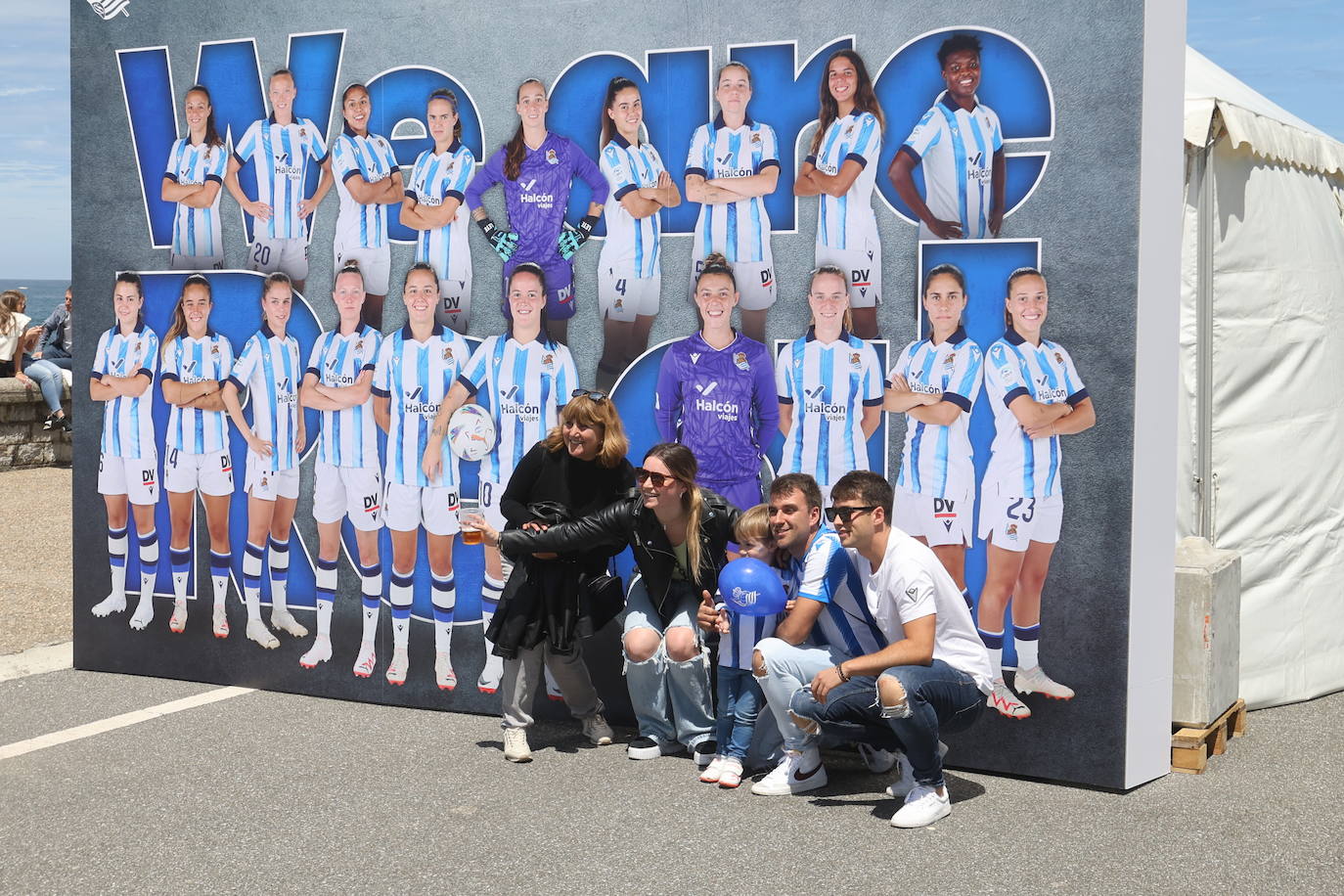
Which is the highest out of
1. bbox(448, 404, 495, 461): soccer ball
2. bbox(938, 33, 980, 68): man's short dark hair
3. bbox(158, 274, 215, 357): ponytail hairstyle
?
bbox(938, 33, 980, 68): man's short dark hair

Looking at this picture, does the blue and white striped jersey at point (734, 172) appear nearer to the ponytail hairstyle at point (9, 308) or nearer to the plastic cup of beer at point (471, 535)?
the plastic cup of beer at point (471, 535)

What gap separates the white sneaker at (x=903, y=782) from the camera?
17.6ft

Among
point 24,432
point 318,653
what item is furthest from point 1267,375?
point 24,432

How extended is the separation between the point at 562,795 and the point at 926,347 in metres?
2.28

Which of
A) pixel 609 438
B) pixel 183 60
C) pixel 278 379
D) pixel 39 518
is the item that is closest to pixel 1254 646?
pixel 609 438

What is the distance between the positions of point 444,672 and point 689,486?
1771 millimetres

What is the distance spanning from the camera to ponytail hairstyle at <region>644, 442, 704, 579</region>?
5.75 meters

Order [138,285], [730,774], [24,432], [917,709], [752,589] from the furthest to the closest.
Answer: [24,432]
[138,285]
[730,774]
[752,589]
[917,709]

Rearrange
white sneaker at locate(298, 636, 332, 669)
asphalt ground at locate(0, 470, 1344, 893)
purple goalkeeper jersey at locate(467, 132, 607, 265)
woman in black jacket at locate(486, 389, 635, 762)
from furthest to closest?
white sneaker at locate(298, 636, 332, 669)
purple goalkeeper jersey at locate(467, 132, 607, 265)
woman in black jacket at locate(486, 389, 635, 762)
asphalt ground at locate(0, 470, 1344, 893)

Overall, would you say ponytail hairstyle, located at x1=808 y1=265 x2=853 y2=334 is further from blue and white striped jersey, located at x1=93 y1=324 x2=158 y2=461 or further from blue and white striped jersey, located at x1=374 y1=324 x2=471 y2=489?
blue and white striped jersey, located at x1=93 y1=324 x2=158 y2=461

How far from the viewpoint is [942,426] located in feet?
19.1

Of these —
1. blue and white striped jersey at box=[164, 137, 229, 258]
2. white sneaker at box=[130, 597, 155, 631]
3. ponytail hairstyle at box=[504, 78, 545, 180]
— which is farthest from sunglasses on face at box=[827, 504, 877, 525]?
white sneaker at box=[130, 597, 155, 631]

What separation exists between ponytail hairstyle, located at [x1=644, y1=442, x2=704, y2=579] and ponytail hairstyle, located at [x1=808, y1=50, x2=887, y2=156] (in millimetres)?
1383

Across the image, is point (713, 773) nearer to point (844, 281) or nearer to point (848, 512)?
point (848, 512)
